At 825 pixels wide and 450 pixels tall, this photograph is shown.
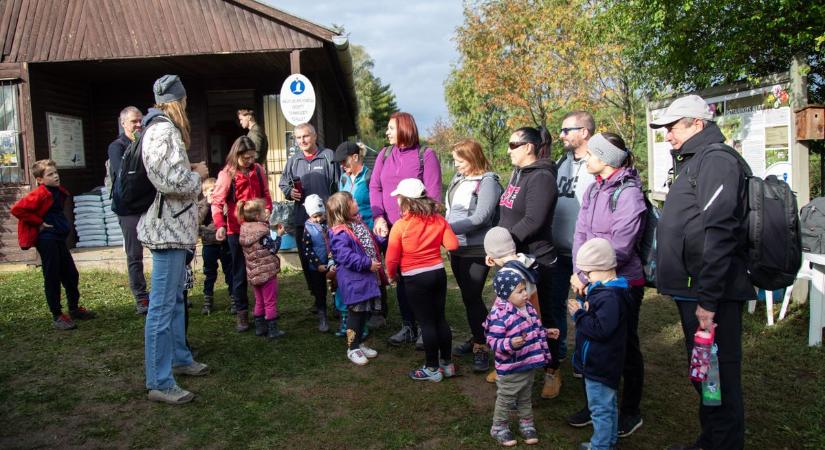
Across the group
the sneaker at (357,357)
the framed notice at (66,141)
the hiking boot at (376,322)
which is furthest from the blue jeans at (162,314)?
the framed notice at (66,141)

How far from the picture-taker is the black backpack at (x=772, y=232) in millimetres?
2820

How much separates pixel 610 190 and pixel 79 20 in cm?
914

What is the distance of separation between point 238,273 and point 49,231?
1966 mm

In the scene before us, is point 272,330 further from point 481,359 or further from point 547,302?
point 547,302

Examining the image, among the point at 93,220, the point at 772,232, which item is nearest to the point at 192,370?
the point at 772,232

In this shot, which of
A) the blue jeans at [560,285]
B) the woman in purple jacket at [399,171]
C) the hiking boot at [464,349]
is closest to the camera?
the blue jeans at [560,285]

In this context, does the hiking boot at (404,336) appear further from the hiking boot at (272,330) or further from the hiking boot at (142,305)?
the hiking boot at (142,305)

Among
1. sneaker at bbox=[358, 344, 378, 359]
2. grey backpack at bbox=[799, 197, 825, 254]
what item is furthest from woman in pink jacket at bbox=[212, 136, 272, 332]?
grey backpack at bbox=[799, 197, 825, 254]

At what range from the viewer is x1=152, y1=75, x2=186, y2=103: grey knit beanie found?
402cm

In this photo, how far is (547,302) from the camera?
13.8 feet

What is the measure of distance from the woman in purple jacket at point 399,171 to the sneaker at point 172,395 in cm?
190

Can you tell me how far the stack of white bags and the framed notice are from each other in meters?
0.85

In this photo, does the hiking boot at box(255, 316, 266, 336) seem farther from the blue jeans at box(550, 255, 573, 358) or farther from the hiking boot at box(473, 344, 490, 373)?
the blue jeans at box(550, 255, 573, 358)

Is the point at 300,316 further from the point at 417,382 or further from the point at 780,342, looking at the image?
the point at 780,342
